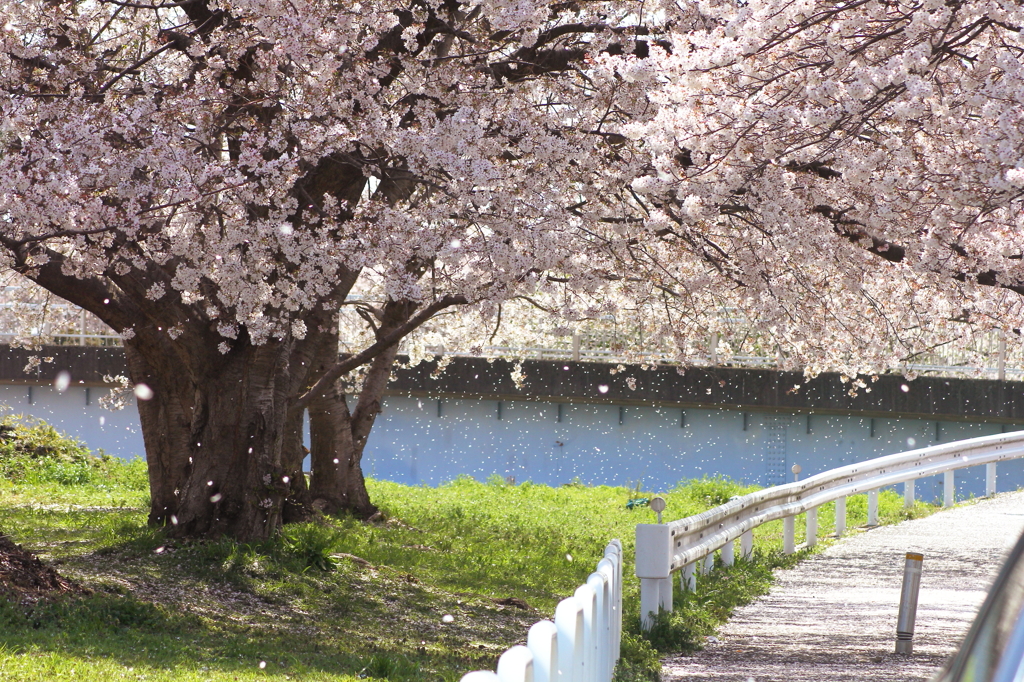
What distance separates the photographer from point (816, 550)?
1221 cm

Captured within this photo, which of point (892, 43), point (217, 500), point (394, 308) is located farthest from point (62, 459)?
point (892, 43)

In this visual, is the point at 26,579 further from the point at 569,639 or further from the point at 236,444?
the point at 569,639

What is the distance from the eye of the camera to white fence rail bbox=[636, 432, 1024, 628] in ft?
25.4

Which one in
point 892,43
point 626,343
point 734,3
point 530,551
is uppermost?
point 734,3

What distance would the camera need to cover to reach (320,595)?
31.5 feet

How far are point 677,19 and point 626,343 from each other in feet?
26.3

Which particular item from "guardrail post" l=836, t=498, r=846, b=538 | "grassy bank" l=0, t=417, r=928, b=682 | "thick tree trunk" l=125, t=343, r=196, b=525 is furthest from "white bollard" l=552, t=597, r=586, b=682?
"guardrail post" l=836, t=498, r=846, b=538

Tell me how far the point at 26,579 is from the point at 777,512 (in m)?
7.33

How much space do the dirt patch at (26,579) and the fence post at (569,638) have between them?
Result: 16.6 feet

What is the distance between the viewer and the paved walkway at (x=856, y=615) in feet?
22.3

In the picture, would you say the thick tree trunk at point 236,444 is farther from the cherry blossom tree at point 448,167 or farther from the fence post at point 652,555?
the fence post at point 652,555

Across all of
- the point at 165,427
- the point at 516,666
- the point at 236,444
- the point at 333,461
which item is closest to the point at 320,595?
the point at 236,444

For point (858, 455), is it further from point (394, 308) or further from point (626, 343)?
point (394, 308)

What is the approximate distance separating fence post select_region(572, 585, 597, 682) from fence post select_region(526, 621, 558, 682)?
2.43 ft
